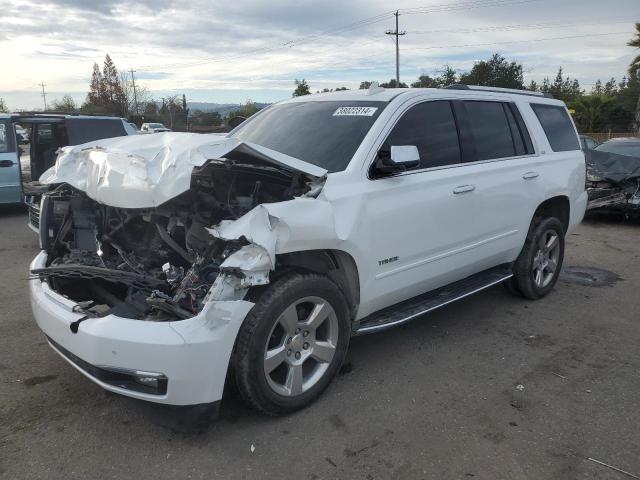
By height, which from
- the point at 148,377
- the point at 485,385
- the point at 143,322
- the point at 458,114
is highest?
the point at 458,114

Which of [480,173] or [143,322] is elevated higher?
[480,173]

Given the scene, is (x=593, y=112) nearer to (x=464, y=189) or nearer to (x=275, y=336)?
(x=464, y=189)

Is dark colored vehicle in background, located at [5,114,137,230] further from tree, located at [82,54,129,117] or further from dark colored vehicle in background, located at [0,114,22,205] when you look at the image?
tree, located at [82,54,129,117]

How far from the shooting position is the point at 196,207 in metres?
3.33

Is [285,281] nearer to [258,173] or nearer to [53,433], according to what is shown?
[258,173]

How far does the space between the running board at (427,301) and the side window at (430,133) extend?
1025 millimetres

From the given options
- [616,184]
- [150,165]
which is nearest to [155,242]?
[150,165]

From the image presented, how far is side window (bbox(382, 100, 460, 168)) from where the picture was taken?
3.96 metres

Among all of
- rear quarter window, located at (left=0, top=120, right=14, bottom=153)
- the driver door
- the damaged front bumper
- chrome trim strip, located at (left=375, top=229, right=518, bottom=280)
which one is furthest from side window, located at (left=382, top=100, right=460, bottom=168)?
rear quarter window, located at (left=0, top=120, right=14, bottom=153)

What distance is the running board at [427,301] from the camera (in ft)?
12.2

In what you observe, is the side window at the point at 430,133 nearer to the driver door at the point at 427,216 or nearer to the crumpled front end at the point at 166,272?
the driver door at the point at 427,216

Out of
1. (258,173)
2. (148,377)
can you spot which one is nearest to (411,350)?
(258,173)

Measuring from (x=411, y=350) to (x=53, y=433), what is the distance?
2554mm

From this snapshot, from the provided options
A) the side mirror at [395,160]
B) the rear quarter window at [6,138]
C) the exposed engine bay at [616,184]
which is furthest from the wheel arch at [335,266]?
the rear quarter window at [6,138]
